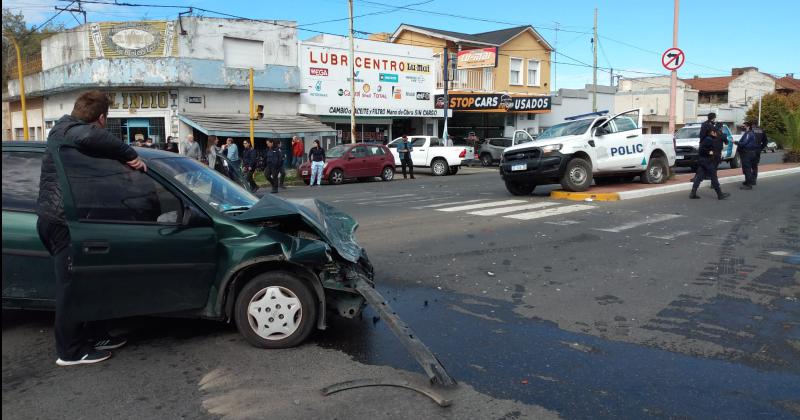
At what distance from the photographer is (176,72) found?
2447 cm

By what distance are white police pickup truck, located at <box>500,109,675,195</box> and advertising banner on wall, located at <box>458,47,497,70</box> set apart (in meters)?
17.5

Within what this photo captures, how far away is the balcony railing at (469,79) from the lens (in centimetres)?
3572

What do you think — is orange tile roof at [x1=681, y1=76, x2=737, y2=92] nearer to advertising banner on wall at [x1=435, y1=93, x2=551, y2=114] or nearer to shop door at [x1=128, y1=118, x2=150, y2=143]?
advertising banner on wall at [x1=435, y1=93, x2=551, y2=114]

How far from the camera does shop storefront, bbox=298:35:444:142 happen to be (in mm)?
28594

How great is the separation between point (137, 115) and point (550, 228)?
21.0 meters

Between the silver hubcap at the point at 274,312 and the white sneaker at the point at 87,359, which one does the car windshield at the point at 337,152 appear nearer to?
the silver hubcap at the point at 274,312

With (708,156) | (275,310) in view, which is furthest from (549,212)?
(275,310)

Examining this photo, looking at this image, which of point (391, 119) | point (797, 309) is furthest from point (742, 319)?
point (391, 119)

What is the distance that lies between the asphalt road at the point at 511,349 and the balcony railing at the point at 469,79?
28711 mm

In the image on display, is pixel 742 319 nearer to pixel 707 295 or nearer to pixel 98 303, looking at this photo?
pixel 707 295

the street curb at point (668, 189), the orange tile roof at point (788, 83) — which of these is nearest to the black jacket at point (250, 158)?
the street curb at point (668, 189)

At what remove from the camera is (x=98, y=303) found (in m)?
4.03

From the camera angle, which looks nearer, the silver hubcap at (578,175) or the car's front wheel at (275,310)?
the car's front wheel at (275,310)

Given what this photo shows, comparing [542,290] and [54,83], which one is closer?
[542,290]
